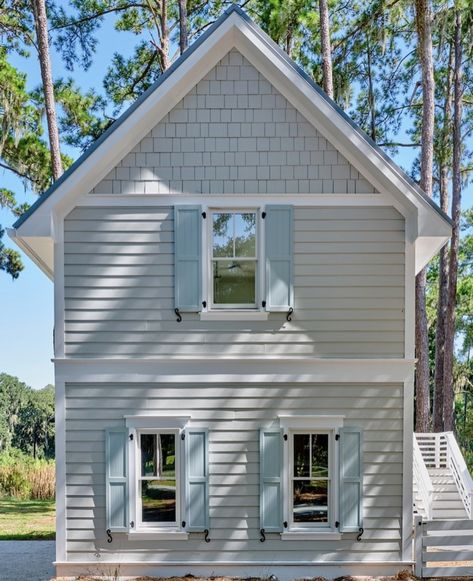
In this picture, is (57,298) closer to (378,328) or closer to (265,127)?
(265,127)

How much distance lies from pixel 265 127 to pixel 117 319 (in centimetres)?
329

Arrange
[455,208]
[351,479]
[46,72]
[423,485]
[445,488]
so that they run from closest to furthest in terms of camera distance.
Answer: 1. [351,479]
2. [423,485]
3. [445,488]
4. [46,72]
5. [455,208]

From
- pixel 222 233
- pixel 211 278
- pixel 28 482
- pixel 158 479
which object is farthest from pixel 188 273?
pixel 28 482

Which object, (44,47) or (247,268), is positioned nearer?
(247,268)

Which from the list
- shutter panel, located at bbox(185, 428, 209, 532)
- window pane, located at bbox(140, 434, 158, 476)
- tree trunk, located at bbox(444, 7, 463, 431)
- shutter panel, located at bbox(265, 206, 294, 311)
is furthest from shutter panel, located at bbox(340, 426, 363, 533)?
tree trunk, located at bbox(444, 7, 463, 431)

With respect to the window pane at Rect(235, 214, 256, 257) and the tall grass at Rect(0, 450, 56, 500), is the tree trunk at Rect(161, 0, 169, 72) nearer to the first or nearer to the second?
the window pane at Rect(235, 214, 256, 257)

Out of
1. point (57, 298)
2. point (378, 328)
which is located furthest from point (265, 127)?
point (57, 298)

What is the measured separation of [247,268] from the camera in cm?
696

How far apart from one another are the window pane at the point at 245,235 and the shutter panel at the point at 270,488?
250 cm

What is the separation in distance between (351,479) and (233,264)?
3.27m

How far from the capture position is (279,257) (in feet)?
22.4

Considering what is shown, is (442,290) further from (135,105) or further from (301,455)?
(135,105)

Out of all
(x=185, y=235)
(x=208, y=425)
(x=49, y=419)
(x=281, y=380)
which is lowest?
(x=49, y=419)

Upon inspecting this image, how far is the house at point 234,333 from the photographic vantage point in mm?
6766
